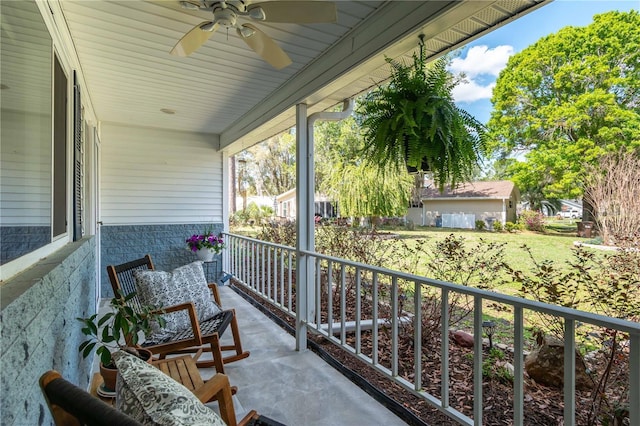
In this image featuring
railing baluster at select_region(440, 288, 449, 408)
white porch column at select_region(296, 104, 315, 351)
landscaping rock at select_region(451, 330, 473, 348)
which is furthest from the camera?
white porch column at select_region(296, 104, 315, 351)

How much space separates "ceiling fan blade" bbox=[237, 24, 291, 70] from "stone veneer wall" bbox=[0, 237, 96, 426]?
152cm

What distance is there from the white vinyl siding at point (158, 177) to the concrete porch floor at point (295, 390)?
2.95m

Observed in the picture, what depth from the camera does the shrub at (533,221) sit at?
255 inches

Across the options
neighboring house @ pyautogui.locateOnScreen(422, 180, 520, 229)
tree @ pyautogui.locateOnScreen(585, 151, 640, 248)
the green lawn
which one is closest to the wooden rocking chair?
the green lawn

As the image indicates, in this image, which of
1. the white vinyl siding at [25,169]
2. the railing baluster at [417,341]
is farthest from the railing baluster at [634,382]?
the white vinyl siding at [25,169]

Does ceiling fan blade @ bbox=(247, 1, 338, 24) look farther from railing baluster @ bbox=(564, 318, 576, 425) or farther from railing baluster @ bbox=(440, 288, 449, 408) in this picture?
railing baluster @ bbox=(564, 318, 576, 425)

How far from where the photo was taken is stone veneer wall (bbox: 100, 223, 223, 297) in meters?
5.07

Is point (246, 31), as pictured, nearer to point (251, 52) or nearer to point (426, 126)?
point (251, 52)

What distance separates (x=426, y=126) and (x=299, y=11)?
2.85 ft

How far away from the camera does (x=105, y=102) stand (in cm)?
405

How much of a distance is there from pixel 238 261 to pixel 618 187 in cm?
494

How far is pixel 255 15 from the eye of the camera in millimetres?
1749

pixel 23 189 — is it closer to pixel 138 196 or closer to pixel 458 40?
pixel 458 40

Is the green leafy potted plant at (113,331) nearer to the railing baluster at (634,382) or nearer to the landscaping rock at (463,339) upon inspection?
the railing baluster at (634,382)
